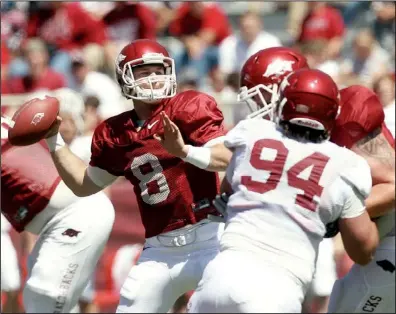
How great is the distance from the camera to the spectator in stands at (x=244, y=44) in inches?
403

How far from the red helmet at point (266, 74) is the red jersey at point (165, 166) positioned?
180mm

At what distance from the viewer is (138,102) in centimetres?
497

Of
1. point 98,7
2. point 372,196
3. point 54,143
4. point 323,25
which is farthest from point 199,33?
point 372,196

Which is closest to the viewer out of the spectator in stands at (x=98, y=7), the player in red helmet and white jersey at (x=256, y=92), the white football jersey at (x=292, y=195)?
the white football jersey at (x=292, y=195)

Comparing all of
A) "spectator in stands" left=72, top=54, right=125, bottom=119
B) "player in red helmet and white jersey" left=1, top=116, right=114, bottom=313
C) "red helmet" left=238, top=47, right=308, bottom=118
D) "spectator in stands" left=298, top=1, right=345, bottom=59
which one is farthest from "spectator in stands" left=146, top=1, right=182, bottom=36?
"red helmet" left=238, top=47, right=308, bottom=118

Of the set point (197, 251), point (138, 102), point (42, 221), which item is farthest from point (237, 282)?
point (42, 221)

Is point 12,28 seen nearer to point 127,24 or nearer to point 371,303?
point 127,24

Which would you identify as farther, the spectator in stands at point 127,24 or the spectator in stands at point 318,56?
the spectator in stands at point 127,24

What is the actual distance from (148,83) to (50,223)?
149cm

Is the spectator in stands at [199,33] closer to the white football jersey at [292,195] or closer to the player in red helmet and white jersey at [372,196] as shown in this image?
the player in red helmet and white jersey at [372,196]

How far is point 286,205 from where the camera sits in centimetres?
405

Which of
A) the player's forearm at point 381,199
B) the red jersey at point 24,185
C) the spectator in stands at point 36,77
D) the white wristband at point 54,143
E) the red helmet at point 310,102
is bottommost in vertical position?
the spectator in stands at point 36,77

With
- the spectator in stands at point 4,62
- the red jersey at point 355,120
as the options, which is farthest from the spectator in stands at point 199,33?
the red jersey at point 355,120

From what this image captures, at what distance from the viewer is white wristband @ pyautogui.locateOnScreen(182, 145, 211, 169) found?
451 centimetres
